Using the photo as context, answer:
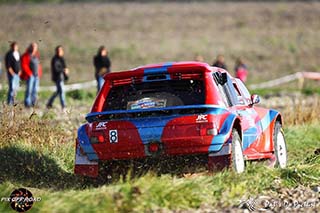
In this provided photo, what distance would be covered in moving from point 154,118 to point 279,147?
3010mm

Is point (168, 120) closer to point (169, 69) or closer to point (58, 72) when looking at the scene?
point (169, 69)

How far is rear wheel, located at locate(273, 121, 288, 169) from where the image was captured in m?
13.5

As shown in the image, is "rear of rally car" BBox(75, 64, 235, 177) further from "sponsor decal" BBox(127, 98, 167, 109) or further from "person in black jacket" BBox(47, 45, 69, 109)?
"person in black jacket" BBox(47, 45, 69, 109)

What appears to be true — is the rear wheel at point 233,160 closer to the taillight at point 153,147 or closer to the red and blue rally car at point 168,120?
the red and blue rally car at point 168,120

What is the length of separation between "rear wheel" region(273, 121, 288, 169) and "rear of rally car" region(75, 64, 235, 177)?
218cm

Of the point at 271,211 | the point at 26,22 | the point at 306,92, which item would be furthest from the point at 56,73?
the point at 26,22

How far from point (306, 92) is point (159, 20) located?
138 feet

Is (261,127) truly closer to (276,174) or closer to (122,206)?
(276,174)

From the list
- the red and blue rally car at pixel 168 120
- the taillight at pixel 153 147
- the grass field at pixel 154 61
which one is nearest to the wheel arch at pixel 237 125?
the red and blue rally car at pixel 168 120

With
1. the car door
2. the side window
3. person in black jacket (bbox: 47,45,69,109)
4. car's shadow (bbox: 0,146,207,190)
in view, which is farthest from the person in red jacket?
the side window

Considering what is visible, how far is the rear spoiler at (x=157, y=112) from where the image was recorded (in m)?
11.2

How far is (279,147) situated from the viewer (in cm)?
1370

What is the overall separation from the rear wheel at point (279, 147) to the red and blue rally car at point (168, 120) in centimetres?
91

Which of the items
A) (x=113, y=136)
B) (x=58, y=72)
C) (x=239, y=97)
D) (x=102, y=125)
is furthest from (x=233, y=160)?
(x=58, y=72)
